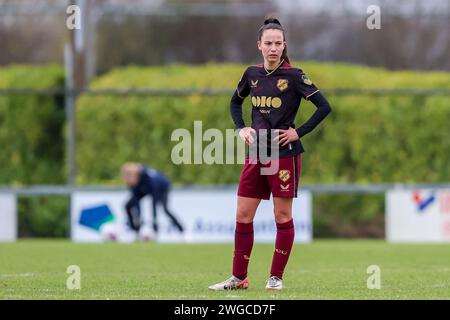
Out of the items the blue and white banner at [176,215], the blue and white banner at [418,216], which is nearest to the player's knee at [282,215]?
the blue and white banner at [176,215]

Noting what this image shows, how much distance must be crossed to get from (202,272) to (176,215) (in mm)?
9510

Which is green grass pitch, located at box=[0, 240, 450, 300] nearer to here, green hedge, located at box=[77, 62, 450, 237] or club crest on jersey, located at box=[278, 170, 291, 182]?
club crest on jersey, located at box=[278, 170, 291, 182]

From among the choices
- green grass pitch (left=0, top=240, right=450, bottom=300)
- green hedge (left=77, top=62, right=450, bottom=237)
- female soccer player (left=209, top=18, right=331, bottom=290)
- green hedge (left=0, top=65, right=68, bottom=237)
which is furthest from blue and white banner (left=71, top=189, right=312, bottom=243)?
female soccer player (left=209, top=18, right=331, bottom=290)

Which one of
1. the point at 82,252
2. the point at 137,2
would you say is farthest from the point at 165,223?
the point at 137,2

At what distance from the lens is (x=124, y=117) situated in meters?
24.2

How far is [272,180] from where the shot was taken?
28.2 feet

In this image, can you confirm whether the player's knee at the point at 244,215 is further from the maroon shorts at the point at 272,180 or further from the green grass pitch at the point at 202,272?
the green grass pitch at the point at 202,272

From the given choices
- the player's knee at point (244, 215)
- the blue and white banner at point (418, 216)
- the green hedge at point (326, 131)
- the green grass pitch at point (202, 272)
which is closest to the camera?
the green grass pitch at point (202, 272)

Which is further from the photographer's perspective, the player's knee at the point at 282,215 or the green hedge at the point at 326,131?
the green hedge at the point at 326,131

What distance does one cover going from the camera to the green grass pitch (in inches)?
331

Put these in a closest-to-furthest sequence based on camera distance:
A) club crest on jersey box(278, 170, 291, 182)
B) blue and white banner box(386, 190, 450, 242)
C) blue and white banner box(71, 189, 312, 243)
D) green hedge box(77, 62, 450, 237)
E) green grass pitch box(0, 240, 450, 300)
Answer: green grass pitch box(0, 240, 450, 300) < club crest on jersey box(278, 170, 291, 182) < blue and white banner box(386, 190, 450, 242) < blue and white banner box(71, 189, 312, 243) < green hedge box(77, 62, 450, 237)

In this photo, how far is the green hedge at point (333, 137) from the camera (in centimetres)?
2358

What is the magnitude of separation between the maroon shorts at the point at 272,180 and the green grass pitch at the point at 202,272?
30.5 inches

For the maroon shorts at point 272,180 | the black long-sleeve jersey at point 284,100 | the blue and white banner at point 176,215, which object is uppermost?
the black long-sleeve jersey at point 284,100
